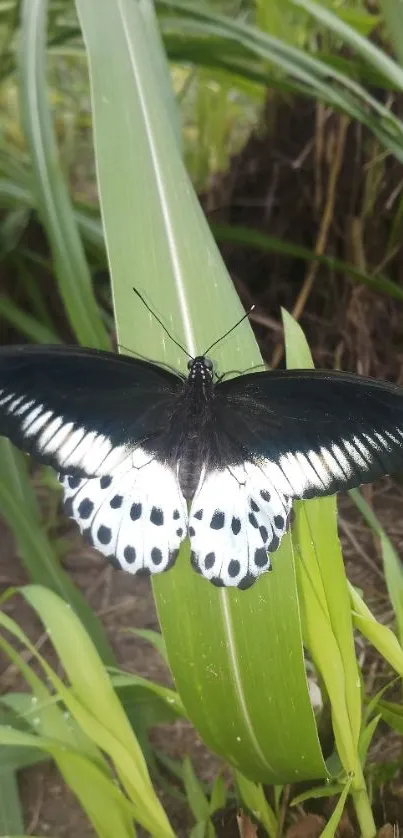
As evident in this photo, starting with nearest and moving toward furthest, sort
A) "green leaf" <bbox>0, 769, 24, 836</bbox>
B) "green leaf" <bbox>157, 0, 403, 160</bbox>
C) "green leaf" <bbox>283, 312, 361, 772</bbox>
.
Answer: "green leaf" <bbox>283, 312, 361, 772</bbox>, "green leaf" <bbox>0, 769, 24, 836</bbox>, "green leaf" <bbox>157, 0, 403, 160</bbox>

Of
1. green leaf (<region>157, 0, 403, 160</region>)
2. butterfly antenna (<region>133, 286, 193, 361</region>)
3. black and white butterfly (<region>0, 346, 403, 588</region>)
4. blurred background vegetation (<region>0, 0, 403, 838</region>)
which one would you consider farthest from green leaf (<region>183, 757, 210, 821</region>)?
green leaf (<region>157, 0, 403, 160</region>)

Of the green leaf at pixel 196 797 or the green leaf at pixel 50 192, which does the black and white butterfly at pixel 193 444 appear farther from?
the green leaf at pixel 196 797

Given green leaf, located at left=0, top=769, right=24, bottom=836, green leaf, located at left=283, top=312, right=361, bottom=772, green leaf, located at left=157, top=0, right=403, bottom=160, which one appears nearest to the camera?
green leaf, located at left=283, top=312, right=361, bottom=772

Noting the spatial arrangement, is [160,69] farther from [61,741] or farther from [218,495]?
[61,741]

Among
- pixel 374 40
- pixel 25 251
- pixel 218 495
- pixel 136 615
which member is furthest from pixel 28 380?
pixel 374 40

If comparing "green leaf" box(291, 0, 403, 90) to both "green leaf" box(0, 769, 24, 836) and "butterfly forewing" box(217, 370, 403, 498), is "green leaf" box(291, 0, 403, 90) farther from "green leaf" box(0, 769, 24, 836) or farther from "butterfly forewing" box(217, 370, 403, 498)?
"green leaf" box(0, 769, 24, 836)
